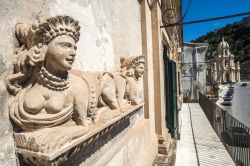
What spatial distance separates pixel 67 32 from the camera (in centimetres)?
108

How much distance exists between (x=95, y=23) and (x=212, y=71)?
158ft

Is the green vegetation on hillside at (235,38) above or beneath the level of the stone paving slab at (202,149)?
above

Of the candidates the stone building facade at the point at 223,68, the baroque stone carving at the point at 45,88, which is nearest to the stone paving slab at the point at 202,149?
the baroque stone carving at the point at 45,88

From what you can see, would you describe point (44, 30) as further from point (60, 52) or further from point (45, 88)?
point (45, 88)

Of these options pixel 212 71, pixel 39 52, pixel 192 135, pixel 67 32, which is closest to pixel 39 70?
pixel 39 52

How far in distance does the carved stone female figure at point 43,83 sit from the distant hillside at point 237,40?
6475 centimetres

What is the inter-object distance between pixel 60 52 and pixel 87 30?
0.87 meters

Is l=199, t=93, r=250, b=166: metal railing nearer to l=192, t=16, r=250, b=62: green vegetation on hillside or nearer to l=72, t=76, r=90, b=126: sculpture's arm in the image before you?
l=72, t=76, r=90, b=126: sculpture's arm

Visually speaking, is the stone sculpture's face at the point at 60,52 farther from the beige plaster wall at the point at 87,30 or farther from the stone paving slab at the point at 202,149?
the stone paving slab at the point at 202,149

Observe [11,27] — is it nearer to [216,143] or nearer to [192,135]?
[216,143]

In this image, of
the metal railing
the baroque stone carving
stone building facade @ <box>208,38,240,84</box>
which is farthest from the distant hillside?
the baroque stone carving

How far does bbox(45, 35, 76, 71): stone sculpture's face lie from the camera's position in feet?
3.40

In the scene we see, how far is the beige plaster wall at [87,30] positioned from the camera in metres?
1.00

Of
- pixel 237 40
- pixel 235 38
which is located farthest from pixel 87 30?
pixel 235 38
